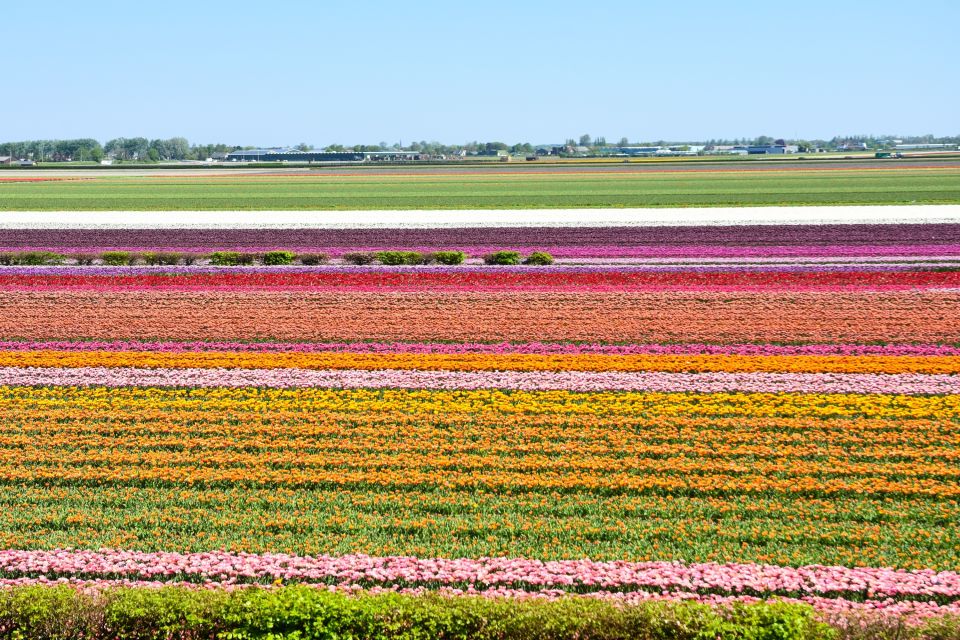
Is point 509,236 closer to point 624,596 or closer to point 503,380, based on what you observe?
point 503,380

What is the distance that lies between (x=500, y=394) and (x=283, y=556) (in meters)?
7.48

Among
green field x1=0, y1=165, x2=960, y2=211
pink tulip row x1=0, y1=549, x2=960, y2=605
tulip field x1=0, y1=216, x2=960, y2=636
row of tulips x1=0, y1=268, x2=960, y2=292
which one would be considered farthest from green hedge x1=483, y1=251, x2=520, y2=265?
green field x1=0, y1=165, x2=960, y2=211

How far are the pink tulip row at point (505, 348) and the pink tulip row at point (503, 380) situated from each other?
1939 millimetres

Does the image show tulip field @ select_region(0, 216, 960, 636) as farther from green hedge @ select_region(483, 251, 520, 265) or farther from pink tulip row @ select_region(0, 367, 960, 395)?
green hedge @ select_region(483, 251, 520, 265)

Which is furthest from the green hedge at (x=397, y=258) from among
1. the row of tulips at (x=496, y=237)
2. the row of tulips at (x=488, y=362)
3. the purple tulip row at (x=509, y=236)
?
the row of tulips at (x=488, y=362)

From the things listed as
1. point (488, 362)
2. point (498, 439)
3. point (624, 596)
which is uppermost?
point (488, 362)

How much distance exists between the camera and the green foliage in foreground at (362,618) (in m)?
8.97

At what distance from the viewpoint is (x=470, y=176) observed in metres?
105

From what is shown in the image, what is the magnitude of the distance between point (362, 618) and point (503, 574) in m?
2.45

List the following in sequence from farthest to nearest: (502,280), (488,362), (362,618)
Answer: (502,280)
(488,362)
(362,618)

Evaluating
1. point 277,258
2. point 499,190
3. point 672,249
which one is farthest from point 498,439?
point 499,190

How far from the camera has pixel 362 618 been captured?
9.08 metres

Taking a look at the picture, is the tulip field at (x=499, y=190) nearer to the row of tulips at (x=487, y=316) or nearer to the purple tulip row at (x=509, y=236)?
the purple tulip row at (x=509, y=236)

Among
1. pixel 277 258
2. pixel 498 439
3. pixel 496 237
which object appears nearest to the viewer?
pixel 498 439
